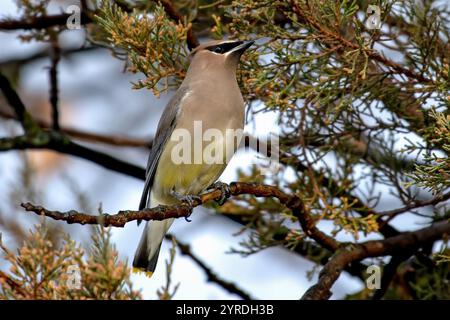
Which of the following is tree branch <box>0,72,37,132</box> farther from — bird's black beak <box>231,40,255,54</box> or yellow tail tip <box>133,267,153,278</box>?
bird's black beak <box>231,40,255,54</box>

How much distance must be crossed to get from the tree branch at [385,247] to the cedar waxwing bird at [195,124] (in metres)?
0.85

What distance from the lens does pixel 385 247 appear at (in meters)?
4.43

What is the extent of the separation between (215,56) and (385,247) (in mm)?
1399

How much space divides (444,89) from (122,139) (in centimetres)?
288

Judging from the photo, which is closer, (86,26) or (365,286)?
(365,286)

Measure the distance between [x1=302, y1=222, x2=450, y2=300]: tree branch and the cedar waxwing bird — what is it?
2.80 feet

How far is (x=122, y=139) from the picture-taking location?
601 cm

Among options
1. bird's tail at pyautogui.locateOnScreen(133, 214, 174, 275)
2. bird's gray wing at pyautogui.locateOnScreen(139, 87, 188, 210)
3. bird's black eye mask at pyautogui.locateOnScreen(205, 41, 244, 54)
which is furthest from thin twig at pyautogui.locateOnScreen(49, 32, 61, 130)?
bird's black eye mask at pyautogui.locateOnScreen(205, 41, 244, 54)

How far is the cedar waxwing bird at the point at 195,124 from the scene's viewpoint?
4547 millimetres

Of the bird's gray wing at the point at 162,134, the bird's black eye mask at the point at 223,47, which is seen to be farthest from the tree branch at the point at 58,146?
the bird's black eye mask at the point at 223,47
